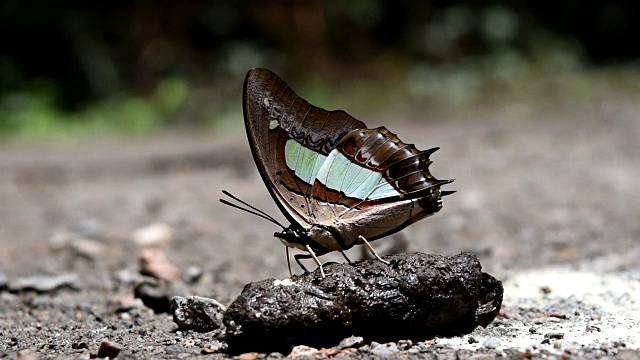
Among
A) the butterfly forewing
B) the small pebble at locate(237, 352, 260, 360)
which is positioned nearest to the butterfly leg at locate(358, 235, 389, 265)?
the butterfly forewing

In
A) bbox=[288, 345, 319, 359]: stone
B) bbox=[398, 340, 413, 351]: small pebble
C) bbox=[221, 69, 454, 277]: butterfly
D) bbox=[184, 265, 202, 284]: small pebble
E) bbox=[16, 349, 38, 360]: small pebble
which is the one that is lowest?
bbox=[16, 349, 38, 360]: small pebble

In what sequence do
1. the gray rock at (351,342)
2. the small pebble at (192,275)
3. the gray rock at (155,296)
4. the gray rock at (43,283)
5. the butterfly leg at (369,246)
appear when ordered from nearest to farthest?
the gray rock at (351,342)
the butterfly leg at (369,246)
the gray rock at (155,296)
the gray rock at (43,283)
the small pebble at (192,275)

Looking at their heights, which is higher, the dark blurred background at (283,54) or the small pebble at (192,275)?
the dark blurred background at (283,54)

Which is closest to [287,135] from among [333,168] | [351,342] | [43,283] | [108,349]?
[333,168]

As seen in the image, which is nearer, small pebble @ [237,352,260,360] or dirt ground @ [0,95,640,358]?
small pebble @ [237,352,260,360]

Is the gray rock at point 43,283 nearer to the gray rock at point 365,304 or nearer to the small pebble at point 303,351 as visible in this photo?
the gray rock at point 365,304

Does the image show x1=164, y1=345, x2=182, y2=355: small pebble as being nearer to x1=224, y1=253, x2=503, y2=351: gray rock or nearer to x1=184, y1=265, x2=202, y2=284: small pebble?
x1=224, y1=253, x2=503, y2=351: gray rock

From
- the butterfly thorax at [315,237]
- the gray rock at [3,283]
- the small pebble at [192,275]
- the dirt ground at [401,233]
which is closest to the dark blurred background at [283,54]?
the dirt ground at [401,233]
